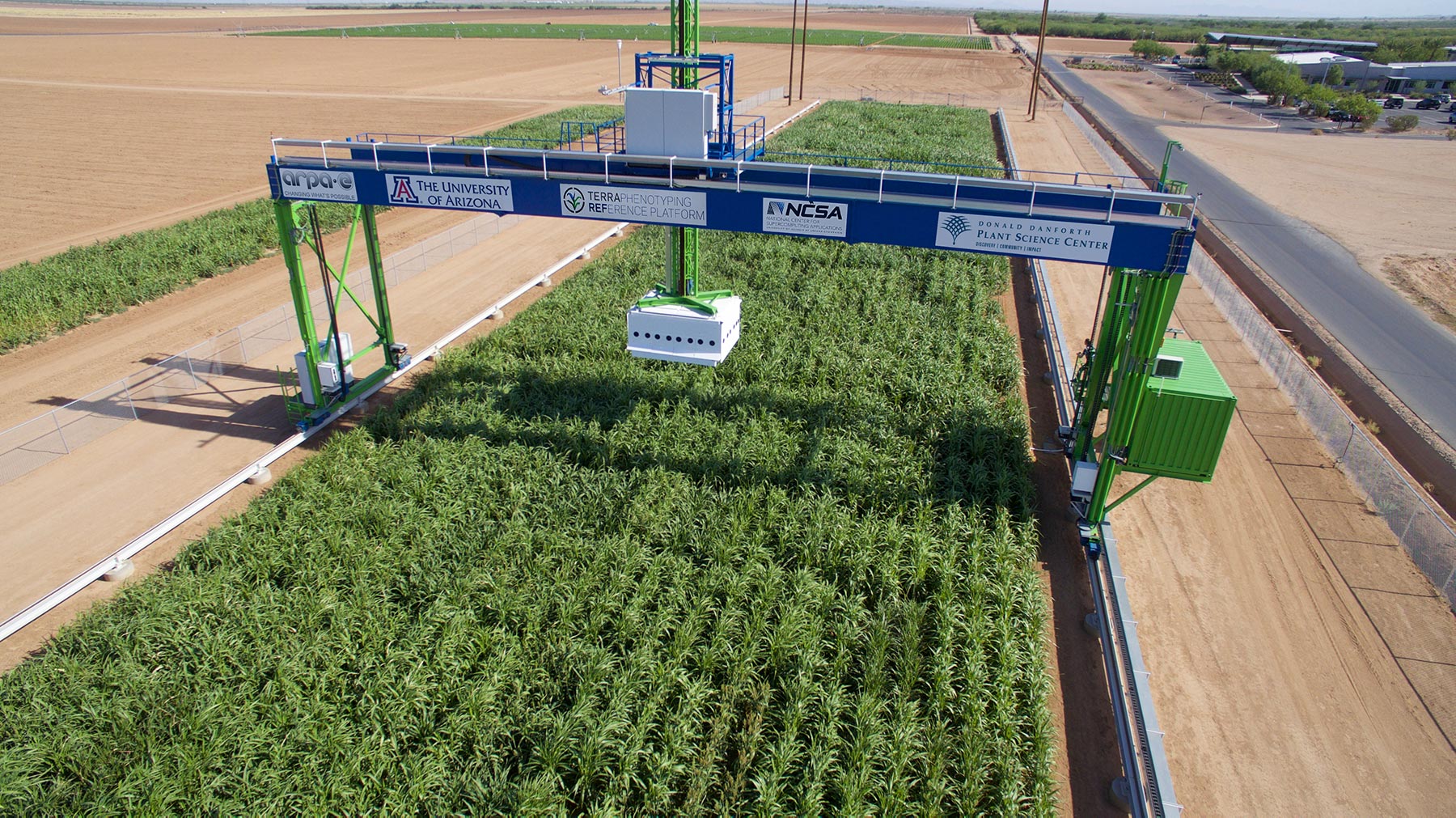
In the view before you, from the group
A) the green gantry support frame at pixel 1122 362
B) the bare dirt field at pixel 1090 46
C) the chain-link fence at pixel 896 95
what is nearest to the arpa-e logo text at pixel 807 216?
the green gantry support frame at pixel 1122 362

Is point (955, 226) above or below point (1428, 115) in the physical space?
above

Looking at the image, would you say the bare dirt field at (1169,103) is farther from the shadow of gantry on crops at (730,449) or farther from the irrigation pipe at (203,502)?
the irrigation pipe at (203,502)

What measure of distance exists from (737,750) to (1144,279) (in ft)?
33.8

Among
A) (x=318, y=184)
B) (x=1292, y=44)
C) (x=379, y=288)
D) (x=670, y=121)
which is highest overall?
(x=1292, y=44)

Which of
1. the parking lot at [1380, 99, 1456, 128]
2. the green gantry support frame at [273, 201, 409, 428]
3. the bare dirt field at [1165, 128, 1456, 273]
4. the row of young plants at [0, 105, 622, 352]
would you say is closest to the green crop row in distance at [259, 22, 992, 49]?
the parking lot at [1380, 99, 1456, 128]

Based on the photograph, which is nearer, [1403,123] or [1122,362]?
[1122,362]

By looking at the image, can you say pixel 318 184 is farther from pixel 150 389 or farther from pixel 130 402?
pixel 150 389

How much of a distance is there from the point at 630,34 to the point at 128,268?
12645 cm

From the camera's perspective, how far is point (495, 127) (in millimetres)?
55219

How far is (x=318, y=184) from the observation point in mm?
17062

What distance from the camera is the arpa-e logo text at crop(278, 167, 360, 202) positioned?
16.9 m

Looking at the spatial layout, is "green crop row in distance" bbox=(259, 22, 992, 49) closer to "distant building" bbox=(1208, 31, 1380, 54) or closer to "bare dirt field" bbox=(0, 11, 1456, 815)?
"distant building" bbox=(1208, 31, 1380, 54)

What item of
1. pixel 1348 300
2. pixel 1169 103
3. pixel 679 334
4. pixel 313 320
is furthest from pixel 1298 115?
pixel 313 320

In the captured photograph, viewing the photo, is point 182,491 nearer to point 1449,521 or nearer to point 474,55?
point 1449,521
